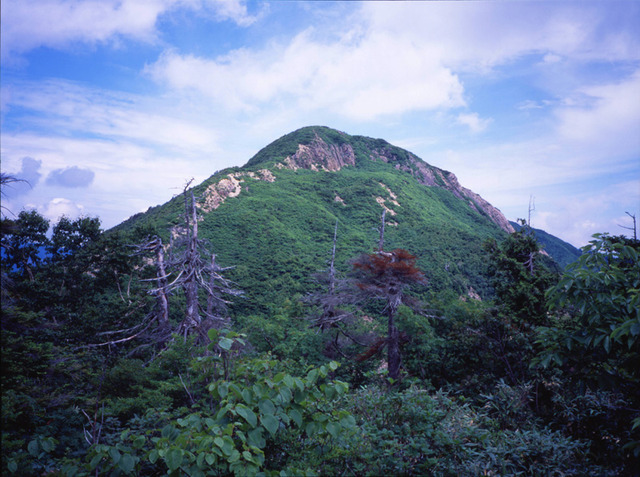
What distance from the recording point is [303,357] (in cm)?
1426

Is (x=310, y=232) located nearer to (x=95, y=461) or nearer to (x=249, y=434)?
(x=249, y=434)

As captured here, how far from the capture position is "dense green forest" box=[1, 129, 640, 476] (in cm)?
269

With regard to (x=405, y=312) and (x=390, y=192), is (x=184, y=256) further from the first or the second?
(x=390, y=192)

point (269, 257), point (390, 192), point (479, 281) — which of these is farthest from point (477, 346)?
point (390, 192)

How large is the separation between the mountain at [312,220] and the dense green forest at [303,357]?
15.1 inches

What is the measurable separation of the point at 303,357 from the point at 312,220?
30.7m

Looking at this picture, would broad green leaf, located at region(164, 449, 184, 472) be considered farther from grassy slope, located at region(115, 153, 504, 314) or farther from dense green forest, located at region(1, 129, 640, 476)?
grassy slope, located at region(115, 153, 504, 314)

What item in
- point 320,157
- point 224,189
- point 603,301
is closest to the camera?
point 603,301

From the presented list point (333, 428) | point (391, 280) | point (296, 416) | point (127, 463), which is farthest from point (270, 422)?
point (391, 280)

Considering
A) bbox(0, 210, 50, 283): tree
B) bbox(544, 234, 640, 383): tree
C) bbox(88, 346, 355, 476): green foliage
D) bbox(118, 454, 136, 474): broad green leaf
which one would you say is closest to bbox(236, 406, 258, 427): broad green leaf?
bbox(88, 346, 355, 476): green foliage

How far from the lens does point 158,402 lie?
A: 6797 millimetres

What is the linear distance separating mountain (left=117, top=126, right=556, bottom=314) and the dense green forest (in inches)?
15.1

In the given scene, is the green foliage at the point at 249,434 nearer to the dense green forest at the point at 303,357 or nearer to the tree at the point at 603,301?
the dense green forest at the point at 303,357

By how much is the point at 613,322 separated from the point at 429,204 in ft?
197
